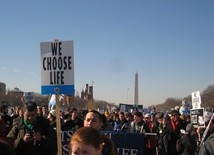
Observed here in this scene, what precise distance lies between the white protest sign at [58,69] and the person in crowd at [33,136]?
732 mm

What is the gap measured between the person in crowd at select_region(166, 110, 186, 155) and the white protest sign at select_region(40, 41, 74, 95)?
6860 mm

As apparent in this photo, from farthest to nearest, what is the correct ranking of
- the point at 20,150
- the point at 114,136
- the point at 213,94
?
the point at 213,94 → the point at 114,136 → the point at 20,150

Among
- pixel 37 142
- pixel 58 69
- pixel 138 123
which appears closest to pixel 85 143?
pixel 37 142

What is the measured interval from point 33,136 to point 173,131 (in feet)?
25.9

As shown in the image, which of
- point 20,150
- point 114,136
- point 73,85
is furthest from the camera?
point 114,136

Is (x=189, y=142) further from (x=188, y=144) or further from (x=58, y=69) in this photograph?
(x=58, y=69)

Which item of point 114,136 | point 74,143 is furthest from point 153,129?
point 74,143

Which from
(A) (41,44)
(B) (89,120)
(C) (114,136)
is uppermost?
(A) (41,44)

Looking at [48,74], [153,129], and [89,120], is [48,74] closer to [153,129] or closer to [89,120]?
[89,120]

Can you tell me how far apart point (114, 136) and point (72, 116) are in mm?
5035

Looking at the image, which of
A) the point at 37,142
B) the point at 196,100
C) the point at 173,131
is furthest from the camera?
the point at 196,100

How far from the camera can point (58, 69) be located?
6.97m

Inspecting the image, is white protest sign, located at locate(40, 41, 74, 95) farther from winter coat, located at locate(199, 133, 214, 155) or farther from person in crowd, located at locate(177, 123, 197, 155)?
person in crowd, located at locate(177, 123, 197, 155)

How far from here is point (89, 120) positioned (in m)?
5.61
